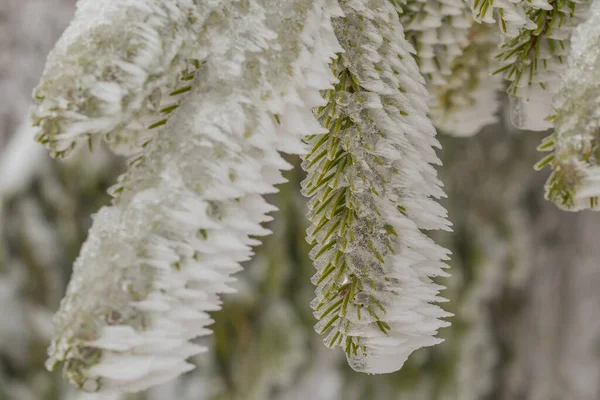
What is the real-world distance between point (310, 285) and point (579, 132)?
141cm

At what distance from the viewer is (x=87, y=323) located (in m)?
0.26

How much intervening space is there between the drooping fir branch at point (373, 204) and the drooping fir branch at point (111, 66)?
8 centimetres

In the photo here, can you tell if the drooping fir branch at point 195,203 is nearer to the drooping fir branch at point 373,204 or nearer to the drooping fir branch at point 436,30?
the drooping fir branch at point 373,204

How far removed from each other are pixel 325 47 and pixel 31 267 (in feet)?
4.95

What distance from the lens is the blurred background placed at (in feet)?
5.33

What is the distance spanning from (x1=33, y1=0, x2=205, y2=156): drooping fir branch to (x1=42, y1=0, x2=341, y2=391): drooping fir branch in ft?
0.04

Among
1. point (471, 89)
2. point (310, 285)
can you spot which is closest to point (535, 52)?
point (471, 89)

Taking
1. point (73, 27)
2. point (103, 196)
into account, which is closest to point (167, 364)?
point (73, 27)

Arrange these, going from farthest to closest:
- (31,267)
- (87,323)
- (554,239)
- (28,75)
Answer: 1. (554,239)
2. (28,75)
3. (31,267)
4. (87,323)

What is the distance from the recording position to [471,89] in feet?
1.73

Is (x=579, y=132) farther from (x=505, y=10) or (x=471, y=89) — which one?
(x=471, y=89)

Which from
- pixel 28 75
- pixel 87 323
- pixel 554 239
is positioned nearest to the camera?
pixel 87 323

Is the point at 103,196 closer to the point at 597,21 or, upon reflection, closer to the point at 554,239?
the point at 554,239

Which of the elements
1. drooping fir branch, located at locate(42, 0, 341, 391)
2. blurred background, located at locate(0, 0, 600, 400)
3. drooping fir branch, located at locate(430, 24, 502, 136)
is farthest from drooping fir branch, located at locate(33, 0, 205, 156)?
blurred background, located at locate(0, 0, 600, 400)
